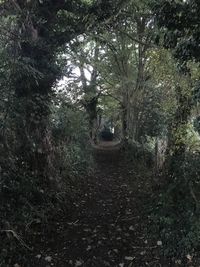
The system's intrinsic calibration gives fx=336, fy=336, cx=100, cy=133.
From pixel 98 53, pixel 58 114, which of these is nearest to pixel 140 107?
pixel 98 53

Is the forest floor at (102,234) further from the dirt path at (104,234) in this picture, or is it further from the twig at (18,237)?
the twig at (18,237)

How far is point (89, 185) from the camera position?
9.05 meters

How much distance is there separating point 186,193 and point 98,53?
42.2 feet

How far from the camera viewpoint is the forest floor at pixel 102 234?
5.07 metres

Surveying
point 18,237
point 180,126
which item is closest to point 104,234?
point 18,237

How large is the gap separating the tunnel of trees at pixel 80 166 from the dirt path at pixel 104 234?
0.02 metres

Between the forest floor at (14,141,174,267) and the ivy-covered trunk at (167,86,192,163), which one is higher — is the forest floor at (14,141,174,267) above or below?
below

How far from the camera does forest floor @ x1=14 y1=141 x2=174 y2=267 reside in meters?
5.07

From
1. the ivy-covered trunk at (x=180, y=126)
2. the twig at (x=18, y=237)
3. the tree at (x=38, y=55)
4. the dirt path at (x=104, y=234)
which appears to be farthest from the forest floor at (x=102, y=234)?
the tree at (x=38, y=55)

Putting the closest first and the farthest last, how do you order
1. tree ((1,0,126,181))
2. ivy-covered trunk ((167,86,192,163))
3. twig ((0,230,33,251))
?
twig ((0,230,33,251)) → ivy-covered trunk ((167,86,192,163)) → tree ((1,0,126,181))

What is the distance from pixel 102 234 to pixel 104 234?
0.03 metres

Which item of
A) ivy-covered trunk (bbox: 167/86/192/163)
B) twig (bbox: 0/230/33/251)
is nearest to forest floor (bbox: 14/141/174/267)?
twig (bbox: 0/230/33/251)

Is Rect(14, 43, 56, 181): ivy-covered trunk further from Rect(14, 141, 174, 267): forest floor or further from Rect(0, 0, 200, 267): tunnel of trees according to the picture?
Rect(14, 141, 174, 267): forest floor

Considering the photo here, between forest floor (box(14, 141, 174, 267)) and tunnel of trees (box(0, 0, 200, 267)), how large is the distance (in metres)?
0.02
